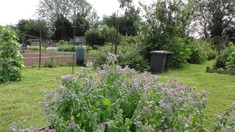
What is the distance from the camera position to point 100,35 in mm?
20078

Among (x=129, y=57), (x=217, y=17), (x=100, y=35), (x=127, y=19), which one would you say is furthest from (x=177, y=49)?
(x=217, y=17)

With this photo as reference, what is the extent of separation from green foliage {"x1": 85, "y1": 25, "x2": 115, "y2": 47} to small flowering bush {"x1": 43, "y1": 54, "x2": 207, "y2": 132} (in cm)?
1733

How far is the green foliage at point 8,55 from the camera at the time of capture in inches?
197

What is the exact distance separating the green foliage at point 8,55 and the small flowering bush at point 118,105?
155 inches

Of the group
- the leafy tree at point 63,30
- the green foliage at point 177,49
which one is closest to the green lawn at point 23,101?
the green foliage at point 177,49

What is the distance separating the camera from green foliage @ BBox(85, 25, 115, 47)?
19.5 metres

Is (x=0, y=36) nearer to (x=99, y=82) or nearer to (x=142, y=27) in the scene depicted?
(x=99, y=82)

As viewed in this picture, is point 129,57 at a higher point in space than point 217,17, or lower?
Result: lower

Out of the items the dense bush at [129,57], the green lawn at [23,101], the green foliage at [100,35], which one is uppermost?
the green foliage at [100,35]

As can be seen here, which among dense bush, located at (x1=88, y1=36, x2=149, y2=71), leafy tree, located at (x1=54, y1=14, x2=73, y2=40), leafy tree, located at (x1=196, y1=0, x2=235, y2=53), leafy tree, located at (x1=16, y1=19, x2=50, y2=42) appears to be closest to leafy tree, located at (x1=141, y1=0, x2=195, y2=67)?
dense bush, located at (x1=88, y1=36, x2=149, y2=71)

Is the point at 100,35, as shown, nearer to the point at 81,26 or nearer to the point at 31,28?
the point at 81,26

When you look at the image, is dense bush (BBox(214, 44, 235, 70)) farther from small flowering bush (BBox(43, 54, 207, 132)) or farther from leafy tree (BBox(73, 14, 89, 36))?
leafy tree (BBox(73, 14, 89, 36))

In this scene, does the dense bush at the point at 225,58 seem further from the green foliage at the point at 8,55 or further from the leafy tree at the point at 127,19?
the leafy tree at the point at 127,19

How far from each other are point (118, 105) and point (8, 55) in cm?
435
